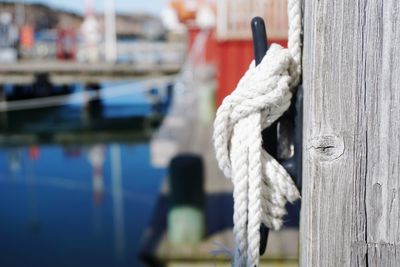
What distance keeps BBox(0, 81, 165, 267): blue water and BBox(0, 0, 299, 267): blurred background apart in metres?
0.02

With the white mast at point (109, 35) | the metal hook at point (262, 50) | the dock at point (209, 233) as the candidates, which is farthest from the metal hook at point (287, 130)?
the white mast at point (109, 35)

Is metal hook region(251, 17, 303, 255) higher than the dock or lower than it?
higher

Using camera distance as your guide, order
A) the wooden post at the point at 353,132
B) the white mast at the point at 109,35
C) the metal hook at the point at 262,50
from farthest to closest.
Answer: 1. the white mast at the point at 109,35
2. the metal hook at the point at 262,50
3. the wooden post at the point at 353,132

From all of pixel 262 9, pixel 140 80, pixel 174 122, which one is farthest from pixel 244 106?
pixel 140 80

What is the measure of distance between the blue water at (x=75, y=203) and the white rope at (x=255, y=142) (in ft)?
19.2

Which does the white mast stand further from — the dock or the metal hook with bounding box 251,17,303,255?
the metal hook with bounding box 251,17,303,255

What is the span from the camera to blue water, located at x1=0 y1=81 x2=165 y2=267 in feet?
22.9

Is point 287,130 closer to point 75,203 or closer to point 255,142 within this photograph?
point 255,142

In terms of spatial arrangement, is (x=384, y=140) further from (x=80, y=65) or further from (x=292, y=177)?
(x=80, y=65)

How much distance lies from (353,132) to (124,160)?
11809 mm

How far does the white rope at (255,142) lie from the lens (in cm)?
96

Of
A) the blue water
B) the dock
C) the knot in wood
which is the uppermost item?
the knot in wood

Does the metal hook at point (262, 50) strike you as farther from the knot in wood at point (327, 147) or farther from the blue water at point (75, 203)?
the blue water at point (75, 203)

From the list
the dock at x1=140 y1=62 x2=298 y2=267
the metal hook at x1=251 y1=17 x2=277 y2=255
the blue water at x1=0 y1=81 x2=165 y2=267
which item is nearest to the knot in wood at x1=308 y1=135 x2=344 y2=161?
the metal hook at x1=251 y1=17 x2=277 y2=255
